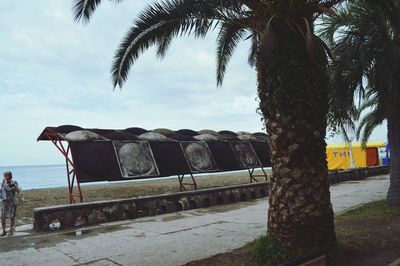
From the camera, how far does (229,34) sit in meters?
8.52

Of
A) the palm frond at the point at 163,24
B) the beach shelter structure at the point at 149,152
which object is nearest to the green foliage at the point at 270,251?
the palm frond at the point at 163,24

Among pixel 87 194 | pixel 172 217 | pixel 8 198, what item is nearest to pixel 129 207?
pixel 172 217

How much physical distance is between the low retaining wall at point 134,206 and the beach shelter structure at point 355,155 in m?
17.8

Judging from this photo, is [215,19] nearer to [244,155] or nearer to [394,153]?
[394,153]

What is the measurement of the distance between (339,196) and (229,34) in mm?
7762

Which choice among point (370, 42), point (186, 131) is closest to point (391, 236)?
point (370, 42)

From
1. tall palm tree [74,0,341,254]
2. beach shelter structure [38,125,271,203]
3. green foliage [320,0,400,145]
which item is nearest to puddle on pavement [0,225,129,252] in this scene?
beach shelter structure [38,125,271,203]

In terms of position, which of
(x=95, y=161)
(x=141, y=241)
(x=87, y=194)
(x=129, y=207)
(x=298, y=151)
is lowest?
(x=141, y=241)

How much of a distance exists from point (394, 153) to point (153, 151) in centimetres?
774

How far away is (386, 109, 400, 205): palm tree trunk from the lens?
932 centimetres

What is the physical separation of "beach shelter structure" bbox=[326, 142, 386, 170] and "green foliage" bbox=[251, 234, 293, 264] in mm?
26024

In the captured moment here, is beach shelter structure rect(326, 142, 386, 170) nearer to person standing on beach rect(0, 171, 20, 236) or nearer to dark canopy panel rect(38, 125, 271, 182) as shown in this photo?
dark canopy panel rect(38, 125, 271, 182)

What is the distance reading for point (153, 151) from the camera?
41.3 feet

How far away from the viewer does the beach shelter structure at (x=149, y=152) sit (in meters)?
10.5
